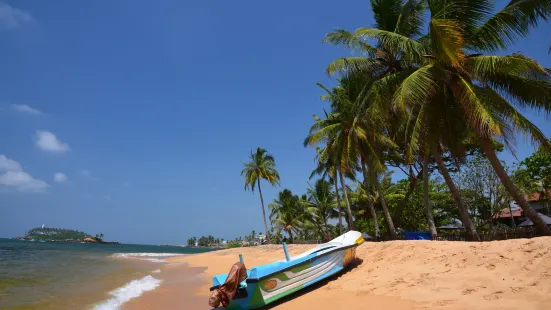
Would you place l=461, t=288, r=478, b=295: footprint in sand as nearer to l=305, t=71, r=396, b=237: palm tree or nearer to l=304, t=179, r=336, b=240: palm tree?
l=305, t=71, r=396, b=237: palm tree

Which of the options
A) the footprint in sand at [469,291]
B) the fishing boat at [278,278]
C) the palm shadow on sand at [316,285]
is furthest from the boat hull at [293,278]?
the footprint in sand at [469,291]

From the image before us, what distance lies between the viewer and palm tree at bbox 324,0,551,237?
8.77 metres

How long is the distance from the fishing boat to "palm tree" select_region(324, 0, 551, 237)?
5.03m

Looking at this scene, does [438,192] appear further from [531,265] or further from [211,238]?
[211,238]

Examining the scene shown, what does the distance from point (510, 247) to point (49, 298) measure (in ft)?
39.7

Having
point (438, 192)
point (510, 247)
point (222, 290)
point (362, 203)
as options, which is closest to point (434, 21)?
point (510, 247)

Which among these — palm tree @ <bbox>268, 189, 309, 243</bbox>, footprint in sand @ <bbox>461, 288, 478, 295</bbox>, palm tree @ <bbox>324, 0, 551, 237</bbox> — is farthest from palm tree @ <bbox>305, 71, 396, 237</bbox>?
palm tree @ <bbox>268, 189, 309, 243</bbox>

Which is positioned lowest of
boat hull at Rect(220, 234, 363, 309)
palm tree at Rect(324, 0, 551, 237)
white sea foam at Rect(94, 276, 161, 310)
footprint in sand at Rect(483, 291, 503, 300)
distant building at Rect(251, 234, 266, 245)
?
footprint in sand at Rect(483, 291, 503, 300)

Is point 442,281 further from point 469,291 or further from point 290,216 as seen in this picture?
point 290,216

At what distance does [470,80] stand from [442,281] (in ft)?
22.1

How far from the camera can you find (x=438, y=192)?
87.2 ft

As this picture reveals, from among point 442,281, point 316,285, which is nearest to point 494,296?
point 442,281

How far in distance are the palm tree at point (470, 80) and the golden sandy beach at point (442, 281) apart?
319 cm

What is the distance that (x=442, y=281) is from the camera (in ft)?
20.7
